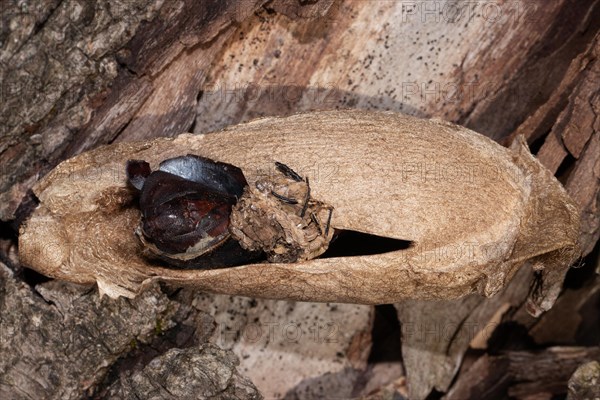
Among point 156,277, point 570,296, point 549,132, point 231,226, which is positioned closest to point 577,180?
point 549,132

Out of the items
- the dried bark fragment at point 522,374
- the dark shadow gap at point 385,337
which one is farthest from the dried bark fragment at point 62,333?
the dried bark fragment at point 522,374

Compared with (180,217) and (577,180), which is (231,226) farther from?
(577,180)

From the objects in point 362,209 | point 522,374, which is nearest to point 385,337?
point 522,374

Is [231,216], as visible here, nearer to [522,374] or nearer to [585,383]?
[585,383]

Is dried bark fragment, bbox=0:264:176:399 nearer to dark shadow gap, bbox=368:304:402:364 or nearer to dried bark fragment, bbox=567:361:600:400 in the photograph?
dark shadow gap, bbox=368:304:402:364

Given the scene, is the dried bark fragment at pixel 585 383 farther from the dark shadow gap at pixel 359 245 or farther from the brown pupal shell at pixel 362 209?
the dark shadow gap at pixel 359 245

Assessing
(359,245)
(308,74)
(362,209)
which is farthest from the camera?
(308,74)
